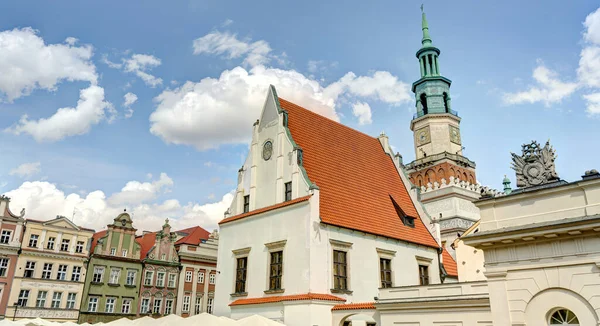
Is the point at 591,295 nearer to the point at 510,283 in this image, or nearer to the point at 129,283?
the point at 510,283

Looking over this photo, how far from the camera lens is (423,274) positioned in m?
26.7

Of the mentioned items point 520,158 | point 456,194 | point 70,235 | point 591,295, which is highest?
point 456,194

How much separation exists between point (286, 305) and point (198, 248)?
28.8 meters

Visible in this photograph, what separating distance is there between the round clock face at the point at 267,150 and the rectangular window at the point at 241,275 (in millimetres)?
5840

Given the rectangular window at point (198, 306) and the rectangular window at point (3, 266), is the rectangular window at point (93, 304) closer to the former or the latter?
the rectangular window at point (3, 266)

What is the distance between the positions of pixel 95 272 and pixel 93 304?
272 cm

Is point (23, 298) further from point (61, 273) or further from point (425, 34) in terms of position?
point (425, 34)

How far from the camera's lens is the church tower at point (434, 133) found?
1826 inches

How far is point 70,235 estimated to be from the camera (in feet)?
130

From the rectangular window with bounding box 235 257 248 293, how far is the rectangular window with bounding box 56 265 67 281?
21.8 meters

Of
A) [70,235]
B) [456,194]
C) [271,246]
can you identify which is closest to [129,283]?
[70,235]

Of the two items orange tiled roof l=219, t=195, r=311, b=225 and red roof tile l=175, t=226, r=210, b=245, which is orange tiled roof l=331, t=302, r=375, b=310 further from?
red roof tile l=175, t=226, r=210, b=245

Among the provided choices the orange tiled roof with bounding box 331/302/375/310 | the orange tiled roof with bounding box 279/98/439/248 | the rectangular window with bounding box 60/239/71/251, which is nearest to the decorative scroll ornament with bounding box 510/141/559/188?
the orange tiled roof with bounding box 331/302/375/310

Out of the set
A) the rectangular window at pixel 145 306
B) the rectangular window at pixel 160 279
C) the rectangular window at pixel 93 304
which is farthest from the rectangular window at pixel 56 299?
the rectangular window at pixel 160 279
